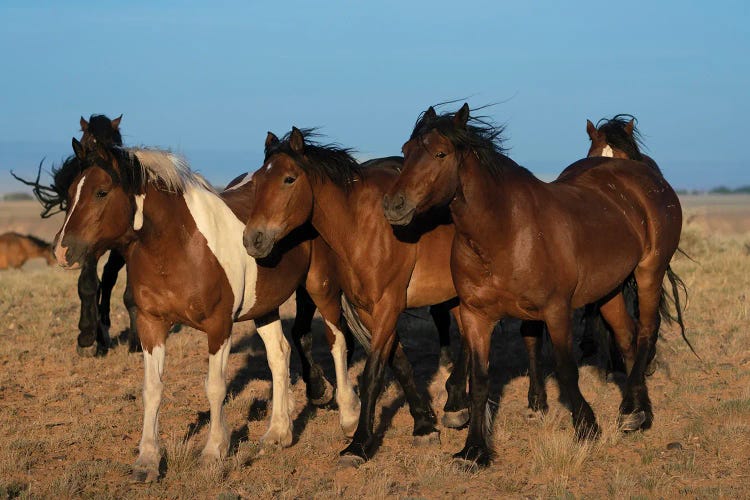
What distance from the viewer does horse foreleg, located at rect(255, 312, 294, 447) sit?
675 cm

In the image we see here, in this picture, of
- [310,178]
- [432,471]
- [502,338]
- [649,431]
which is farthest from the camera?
[502,338]

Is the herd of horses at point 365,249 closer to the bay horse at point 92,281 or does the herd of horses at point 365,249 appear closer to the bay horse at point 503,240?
the bay horse at point 503,240

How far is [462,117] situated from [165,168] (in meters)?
1.92

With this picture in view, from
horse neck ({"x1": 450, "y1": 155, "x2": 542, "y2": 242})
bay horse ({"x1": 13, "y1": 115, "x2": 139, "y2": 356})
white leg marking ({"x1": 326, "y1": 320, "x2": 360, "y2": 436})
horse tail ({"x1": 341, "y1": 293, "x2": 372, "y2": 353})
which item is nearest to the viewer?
horse neck ({"x1": 450, "y1": 155, "x2": 542, "y2": 242})

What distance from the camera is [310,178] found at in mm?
6227

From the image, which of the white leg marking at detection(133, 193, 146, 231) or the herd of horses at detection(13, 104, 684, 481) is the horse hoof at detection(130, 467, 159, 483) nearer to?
the herd of horses at detection(13, 104, 684, 481)

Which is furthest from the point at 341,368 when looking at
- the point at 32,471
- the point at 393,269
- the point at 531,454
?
the point at 32,471

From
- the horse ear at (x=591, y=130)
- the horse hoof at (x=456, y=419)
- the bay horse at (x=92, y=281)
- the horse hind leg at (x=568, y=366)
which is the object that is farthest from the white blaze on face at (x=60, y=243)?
the horse ear at (x=591, y=130)

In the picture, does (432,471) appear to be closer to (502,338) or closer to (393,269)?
(393,269)

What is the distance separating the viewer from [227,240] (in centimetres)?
626

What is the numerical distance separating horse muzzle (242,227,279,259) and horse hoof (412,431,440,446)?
1829 millimetres

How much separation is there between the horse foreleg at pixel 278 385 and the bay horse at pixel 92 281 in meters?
1.83

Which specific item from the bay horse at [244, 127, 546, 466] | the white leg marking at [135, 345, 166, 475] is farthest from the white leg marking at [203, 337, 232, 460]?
the bay horse at [244, 127, 546, 466]

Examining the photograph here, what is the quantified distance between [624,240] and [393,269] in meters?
1.77
